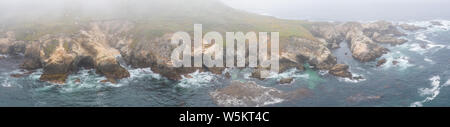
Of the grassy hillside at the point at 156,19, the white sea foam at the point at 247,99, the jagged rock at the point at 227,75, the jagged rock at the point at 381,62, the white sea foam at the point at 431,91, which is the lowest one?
the white sea foam at the point at 247,99

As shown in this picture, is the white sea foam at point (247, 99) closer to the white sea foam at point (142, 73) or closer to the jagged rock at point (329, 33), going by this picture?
the white sea foam at point (142, 73)

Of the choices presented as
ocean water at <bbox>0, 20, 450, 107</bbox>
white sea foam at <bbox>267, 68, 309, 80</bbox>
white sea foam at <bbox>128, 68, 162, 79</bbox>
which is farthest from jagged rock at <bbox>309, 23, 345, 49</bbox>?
white sea foam at <bbox>128, 68, 162, 79</bbox>

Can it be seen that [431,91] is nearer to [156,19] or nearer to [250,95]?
[250,95]

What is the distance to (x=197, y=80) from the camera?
77.1m

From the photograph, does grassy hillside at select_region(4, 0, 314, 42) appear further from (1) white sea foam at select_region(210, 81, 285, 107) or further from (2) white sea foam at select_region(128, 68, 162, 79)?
(1) white sea foam at select_region(210, 81, 285, 107)

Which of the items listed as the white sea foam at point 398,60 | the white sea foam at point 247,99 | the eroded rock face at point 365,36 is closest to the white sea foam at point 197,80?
the white sea foam at point 247,99

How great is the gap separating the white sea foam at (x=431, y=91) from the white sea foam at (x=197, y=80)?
44340 millimetres

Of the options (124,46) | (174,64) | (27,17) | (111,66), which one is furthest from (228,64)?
(27,17)

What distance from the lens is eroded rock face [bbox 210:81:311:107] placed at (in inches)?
2473

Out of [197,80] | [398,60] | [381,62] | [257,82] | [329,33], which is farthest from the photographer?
[329,33]

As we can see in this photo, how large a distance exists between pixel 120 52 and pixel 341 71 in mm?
68575

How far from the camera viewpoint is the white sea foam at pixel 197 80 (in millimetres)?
74062

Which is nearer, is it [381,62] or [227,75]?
[227,75]

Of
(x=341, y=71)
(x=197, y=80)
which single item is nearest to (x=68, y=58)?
(x=197, y=80)
